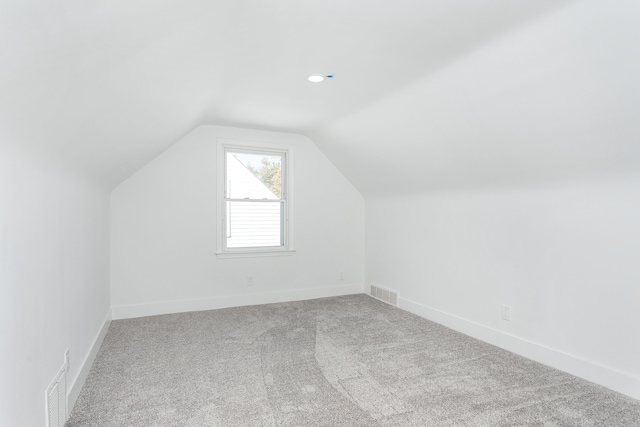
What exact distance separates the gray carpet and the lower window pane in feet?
4.03

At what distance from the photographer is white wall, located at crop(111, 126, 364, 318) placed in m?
4.10

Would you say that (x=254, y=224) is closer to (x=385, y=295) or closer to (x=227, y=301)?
(x=227, y=301)

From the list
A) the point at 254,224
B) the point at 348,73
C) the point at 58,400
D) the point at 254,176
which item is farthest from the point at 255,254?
the point at 58,400

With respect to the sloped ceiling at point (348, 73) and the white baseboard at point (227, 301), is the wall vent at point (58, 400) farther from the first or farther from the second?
the white baseboard at point (227, 301)

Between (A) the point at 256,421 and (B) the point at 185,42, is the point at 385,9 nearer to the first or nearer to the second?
(B) the point at 185,42

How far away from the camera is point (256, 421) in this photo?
2.10m

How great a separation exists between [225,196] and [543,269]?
344 cm

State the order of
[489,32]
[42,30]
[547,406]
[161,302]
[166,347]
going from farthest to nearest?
[161,302] → [166,347] → [547,406] → [489,32] → [42,30]

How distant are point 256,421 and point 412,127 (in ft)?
8.37

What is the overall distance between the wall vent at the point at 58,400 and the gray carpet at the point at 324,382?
0.14 m

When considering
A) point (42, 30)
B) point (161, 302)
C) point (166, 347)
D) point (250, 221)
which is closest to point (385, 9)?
point (42, 30)

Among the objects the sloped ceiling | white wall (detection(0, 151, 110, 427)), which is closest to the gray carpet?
white wall (detection(0, 151, 110, 427))

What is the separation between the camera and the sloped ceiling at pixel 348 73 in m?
1.21

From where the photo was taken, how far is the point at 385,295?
4.78 meters
